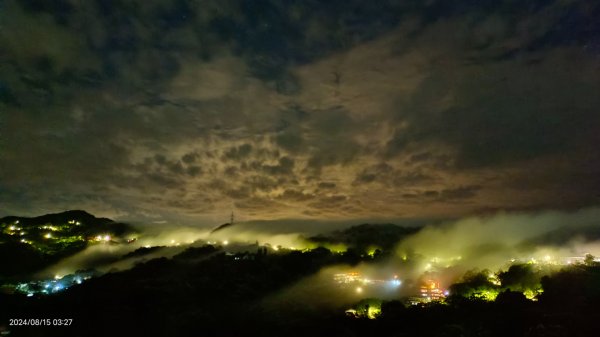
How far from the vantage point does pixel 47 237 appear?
317ft

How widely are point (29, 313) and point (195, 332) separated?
60.5 feet

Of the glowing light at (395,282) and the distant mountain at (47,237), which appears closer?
the glowing light at (395,282)

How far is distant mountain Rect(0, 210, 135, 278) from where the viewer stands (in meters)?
71.8

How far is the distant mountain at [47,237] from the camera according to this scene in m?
71.8

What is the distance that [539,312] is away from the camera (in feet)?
117

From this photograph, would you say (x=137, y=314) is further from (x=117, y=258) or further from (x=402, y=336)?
(x=117, y=258)

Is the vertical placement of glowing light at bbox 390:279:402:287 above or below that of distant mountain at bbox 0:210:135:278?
below

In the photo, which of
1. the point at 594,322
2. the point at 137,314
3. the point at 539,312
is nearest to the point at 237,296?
the point at 137,314

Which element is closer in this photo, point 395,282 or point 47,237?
point 395,282

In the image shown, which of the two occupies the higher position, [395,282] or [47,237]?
[47,237]

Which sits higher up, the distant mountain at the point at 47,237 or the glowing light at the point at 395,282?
the distant mountain at the point at 47,237

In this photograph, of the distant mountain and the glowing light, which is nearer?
the glowing light

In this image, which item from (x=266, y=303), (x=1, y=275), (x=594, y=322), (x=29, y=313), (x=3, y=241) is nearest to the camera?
(x=594, y=322)

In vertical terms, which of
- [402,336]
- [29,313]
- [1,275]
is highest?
[1,275]
